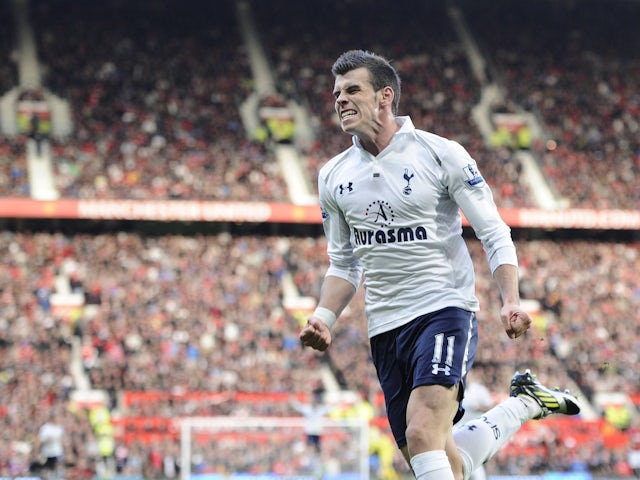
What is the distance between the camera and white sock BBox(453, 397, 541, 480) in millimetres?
5562

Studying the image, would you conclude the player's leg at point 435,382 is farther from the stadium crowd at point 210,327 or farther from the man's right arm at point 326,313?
the stadium crowd at point 210,327

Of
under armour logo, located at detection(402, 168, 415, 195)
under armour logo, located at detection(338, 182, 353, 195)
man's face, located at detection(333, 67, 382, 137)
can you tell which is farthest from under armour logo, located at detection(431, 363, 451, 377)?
man's face, located at detection(333, 67, 382, 137)

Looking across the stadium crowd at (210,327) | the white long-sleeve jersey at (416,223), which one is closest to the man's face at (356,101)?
the white long-sleeve jersey at (416,223)

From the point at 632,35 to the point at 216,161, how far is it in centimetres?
1463

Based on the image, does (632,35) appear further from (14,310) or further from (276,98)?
(14,310)

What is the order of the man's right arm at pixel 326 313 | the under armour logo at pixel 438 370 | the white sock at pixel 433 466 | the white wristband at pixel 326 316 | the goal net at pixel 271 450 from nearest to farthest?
the white sock at pixel 433 466 → the under armour logo at pixel 438 370 → the man's right arm at pixel 326 313 → the white wristband at pixel 326 316 → the goal net at pixel 271 450

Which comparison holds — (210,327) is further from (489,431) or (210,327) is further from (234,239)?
(489,431)

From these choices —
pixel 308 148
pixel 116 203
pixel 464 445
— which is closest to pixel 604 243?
pixel 308 148

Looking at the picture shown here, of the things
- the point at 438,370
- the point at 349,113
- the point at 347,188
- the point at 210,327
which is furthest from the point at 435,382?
the point at 210,327

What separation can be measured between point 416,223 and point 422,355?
0.62m

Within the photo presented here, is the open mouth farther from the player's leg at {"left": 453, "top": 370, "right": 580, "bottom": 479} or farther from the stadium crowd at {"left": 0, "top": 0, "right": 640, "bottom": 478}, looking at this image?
the stadium crowd at {"left": 0, "top": 0, "right": 640, "bottom": 478}

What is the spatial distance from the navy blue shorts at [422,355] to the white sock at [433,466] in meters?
0.32

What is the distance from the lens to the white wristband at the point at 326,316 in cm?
554

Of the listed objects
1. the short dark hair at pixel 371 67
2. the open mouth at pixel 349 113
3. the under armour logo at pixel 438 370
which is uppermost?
the short dark hair at pixel 371 67
